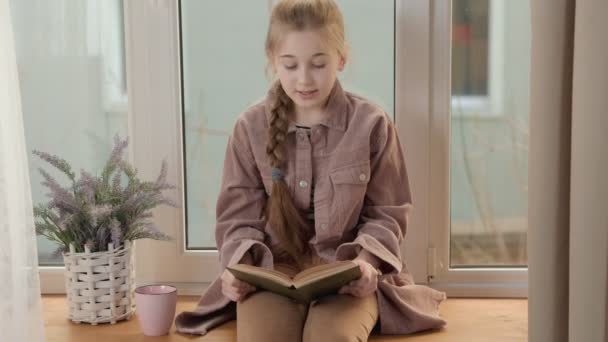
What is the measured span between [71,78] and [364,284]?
3.16 feet

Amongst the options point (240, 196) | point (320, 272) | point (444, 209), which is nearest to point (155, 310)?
point (240, 196)

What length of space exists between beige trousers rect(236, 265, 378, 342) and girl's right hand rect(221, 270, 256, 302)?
Answer: 0.04 feet

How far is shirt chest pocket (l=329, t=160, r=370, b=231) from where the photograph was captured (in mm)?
1721

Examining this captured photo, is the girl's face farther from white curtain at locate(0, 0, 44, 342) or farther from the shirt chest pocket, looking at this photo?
white curtain at locate(0, 0, 44, 342)

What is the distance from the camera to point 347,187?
5.65ft

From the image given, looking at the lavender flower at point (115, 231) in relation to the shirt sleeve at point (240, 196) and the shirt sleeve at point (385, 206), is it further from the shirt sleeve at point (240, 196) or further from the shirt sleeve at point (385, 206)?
the shirt sleeve at point (385, 206)

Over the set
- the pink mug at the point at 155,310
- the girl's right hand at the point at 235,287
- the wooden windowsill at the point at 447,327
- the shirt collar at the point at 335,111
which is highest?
the shirt collar at the point at 335,111

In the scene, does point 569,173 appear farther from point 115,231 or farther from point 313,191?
point 115,231

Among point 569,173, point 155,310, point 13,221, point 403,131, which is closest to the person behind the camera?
point 569,173

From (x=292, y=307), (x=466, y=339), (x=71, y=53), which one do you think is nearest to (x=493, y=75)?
(x=466, y=339)

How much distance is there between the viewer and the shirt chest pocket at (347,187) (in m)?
1.72

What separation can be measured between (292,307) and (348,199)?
283 mm

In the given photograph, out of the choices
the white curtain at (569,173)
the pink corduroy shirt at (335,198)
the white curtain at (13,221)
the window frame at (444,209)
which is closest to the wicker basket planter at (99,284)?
the pink corduroy shirt at (335,198)

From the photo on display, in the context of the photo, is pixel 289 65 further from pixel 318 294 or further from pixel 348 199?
pixel 318 294
